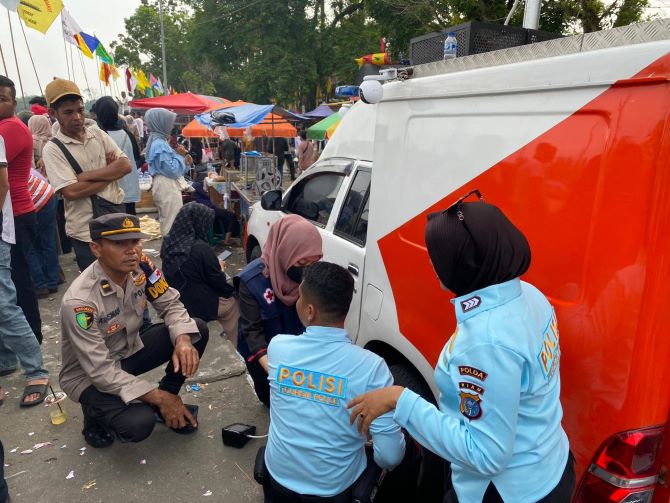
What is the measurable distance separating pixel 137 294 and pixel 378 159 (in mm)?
1686

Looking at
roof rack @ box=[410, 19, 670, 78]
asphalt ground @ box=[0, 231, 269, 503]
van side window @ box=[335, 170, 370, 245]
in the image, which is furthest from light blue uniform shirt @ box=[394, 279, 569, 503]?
asphalt ground @ box=[0, 231, 269, 503]

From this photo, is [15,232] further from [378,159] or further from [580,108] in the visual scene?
[580,108]

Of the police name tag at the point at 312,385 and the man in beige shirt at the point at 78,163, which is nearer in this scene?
the police name tag at the point at 312,385

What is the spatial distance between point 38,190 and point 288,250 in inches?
119

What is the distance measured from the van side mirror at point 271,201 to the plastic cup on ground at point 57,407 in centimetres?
206

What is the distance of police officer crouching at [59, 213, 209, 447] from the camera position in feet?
8.38

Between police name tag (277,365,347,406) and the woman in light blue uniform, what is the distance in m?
0.32

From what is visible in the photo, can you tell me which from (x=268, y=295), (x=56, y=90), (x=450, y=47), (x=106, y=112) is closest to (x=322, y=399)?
(x=268, y=295)

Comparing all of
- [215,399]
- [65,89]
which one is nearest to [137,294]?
[215,399]

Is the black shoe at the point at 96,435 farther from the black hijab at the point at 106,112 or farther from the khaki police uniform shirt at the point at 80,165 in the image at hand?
the black hijab at the point at 106,112

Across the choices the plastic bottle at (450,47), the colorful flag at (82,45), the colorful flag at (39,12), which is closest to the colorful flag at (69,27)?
the colorful flag at (82,45)

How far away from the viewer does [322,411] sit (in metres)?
1.67

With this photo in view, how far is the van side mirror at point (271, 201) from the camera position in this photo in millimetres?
3976

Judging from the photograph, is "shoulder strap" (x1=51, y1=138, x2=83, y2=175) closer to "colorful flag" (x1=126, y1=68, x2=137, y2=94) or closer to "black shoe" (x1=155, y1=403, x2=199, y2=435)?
"black shoe" (x1=155, y1=403, x2=199, y2=435)
